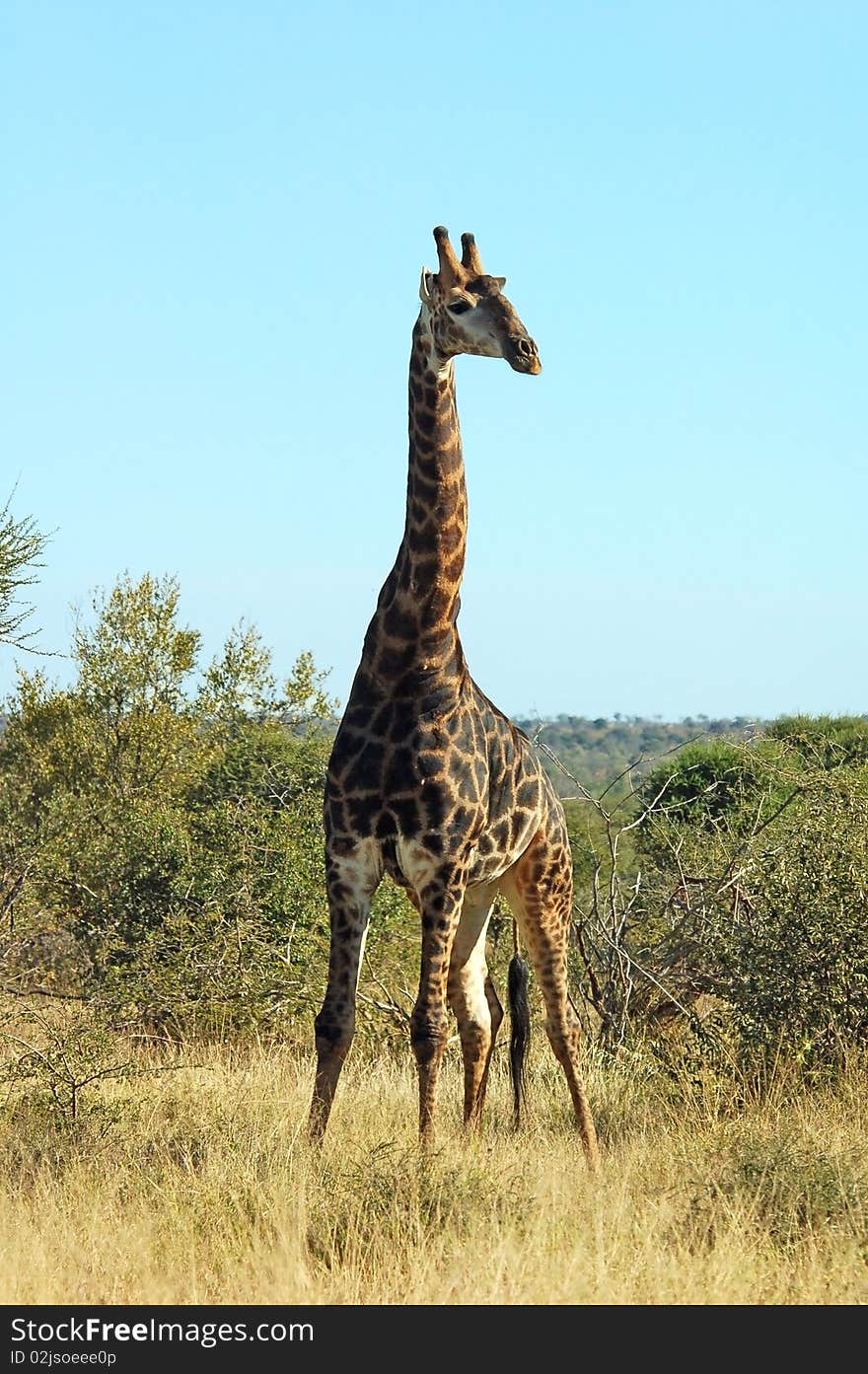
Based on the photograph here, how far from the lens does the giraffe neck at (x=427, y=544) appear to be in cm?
724

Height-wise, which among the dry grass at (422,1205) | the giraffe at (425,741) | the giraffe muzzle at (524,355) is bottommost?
the dry grass at (422,1205)

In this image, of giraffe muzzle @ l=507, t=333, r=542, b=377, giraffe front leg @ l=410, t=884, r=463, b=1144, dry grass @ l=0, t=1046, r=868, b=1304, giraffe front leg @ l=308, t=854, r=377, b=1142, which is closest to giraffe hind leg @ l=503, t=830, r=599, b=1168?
dry grass @ l=0, t=1046, r=868, b=1304

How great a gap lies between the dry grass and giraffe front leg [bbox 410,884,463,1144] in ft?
1.05

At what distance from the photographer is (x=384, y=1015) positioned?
1097cm

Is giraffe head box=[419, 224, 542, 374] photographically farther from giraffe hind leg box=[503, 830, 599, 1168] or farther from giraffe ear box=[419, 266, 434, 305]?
giraffe hind leg box=[503, 830, 599, 1168]

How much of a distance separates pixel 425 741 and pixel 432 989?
3.52 ft

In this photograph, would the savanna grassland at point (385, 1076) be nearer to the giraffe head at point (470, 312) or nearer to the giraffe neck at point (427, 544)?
the giraffe neck at point (427, 544)

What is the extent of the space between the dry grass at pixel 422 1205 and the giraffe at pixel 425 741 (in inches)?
18.0

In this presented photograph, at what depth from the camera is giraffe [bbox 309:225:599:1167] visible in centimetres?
703

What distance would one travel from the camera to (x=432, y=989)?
7051mm

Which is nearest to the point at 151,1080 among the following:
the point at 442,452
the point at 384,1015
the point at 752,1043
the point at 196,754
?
the point at 384,1015

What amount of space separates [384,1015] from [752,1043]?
119 inches

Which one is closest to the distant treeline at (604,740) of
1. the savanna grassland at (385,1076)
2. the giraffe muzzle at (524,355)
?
the savanna grassland at (385,1076)
